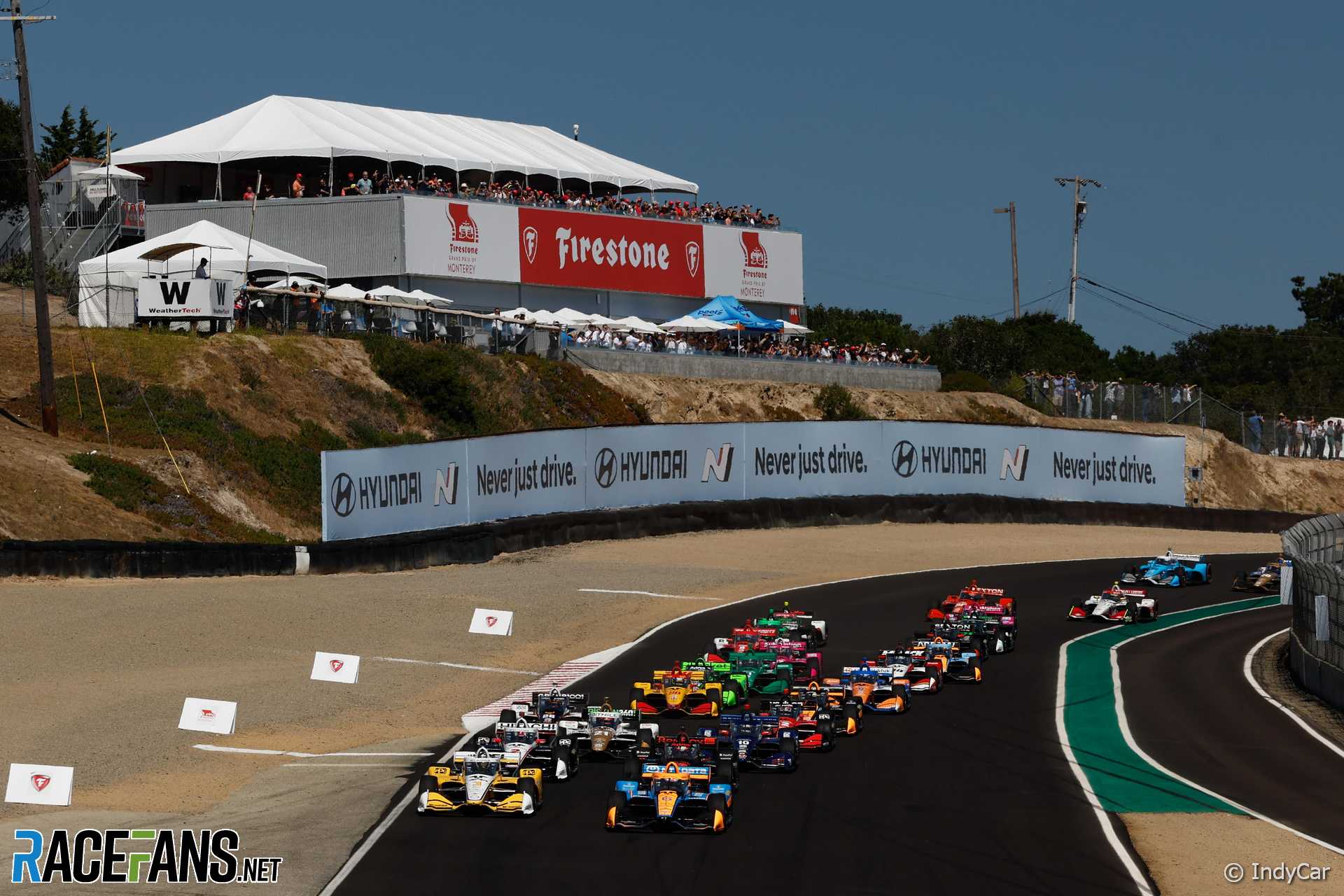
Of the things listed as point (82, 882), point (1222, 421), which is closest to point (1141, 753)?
point (82, 882)

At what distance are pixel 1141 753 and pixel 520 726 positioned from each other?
28.3 feet

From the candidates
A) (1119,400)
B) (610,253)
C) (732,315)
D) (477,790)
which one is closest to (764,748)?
(477,790)

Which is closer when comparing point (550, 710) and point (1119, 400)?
point (550, 710)

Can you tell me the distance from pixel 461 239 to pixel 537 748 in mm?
52118

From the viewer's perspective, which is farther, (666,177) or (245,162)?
(666,177)

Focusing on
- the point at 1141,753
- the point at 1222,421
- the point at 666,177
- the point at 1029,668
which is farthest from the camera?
the point at 666,177

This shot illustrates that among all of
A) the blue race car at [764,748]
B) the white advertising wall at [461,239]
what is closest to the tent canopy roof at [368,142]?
the white advertising wall at [461,239]

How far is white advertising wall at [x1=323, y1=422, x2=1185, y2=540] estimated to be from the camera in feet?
127

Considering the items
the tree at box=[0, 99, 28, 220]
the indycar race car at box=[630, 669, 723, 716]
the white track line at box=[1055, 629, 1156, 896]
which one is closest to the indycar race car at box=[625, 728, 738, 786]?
the indycar race car at box=[630, 669, 723, 716]

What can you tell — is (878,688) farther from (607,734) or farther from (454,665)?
(454,665)

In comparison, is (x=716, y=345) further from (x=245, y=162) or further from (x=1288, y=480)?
(x=1288, y=480)

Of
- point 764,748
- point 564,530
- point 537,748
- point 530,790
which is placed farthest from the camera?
point 564,530

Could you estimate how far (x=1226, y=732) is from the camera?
2489 centimetres

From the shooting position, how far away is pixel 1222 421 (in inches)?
3027
